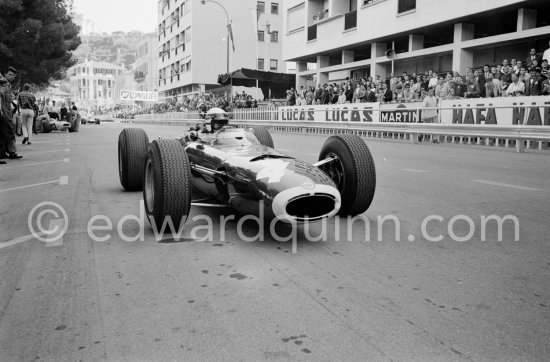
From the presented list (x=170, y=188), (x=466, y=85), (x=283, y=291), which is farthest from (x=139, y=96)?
(x=283, y=291)

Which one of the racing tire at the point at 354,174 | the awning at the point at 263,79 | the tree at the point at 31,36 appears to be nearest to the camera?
the racing tire at the point at 354,174

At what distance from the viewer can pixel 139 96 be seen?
84.5 m

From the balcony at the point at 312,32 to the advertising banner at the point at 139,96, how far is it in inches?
1969

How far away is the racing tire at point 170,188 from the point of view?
4.56 metres

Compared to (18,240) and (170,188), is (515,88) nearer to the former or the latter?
(170,188)

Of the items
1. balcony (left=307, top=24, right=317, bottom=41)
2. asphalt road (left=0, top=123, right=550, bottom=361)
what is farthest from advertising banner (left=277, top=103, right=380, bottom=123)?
asphalt road (left=0, top=123, right=550, bottom=361)

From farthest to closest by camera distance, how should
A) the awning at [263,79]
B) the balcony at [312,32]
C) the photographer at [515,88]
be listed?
the balcony at [312,32], the awning at [263,79], the photographer at [515,88]

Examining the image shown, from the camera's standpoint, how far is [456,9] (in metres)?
24.8

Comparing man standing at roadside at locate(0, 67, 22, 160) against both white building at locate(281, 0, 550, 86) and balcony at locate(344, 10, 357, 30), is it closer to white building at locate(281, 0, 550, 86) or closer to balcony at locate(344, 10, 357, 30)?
white building at locate(281, 0, 550, 86)

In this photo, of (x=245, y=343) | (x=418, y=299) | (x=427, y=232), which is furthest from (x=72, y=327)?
(x=427, y=232)

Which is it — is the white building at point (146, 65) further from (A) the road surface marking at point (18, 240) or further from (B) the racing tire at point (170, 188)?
(B) the racing tire at point (170, 188)

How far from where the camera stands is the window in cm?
2784

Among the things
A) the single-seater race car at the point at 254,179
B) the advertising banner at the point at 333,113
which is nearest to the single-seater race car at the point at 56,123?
the advertising banner at the point at 333,113

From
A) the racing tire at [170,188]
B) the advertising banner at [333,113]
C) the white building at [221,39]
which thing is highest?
the white building at [221,39]
